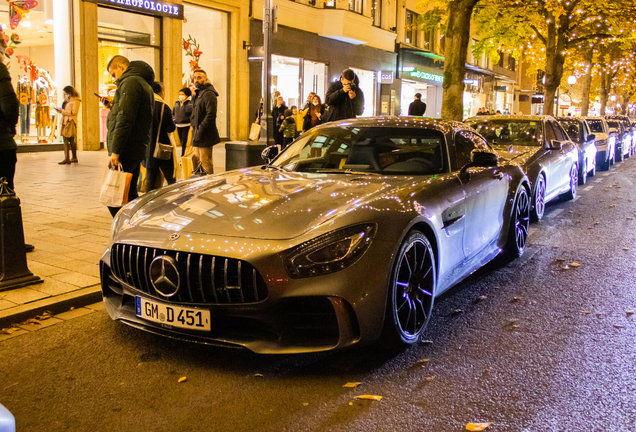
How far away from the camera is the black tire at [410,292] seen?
374cm

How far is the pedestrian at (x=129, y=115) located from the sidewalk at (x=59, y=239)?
714mm

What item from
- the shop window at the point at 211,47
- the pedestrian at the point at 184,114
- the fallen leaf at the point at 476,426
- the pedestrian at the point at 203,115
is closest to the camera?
the fallen leaf at the point at 476,426

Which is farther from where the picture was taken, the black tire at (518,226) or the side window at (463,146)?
the black tire at (518,226)

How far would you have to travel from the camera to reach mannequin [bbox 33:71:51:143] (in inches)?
721

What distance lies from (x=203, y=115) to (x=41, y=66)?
10.0m

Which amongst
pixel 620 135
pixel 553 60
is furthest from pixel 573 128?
pixel 553 60

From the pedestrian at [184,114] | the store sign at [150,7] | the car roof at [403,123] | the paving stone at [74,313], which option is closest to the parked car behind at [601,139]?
the pedestrian at [184,114]

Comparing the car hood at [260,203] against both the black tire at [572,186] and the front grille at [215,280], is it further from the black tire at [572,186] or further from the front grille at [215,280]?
the black tire at [572,186]

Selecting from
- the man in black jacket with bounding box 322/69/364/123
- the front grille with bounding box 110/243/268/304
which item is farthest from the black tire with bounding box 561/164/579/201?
the front grille with bounding box 110/243/268/304

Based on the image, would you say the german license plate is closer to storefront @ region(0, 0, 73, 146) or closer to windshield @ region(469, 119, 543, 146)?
windshield @ region(469, 119, 543, 146)

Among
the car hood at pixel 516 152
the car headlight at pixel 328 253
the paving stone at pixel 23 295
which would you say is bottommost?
the paving stone at pixel 23 295

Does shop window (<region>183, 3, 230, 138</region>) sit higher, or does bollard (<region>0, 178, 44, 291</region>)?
shop window (<region>183, 3, 230, 138</region>)

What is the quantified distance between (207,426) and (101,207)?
22.1 ft

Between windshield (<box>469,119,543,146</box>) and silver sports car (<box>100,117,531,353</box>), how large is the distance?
17.0ft
